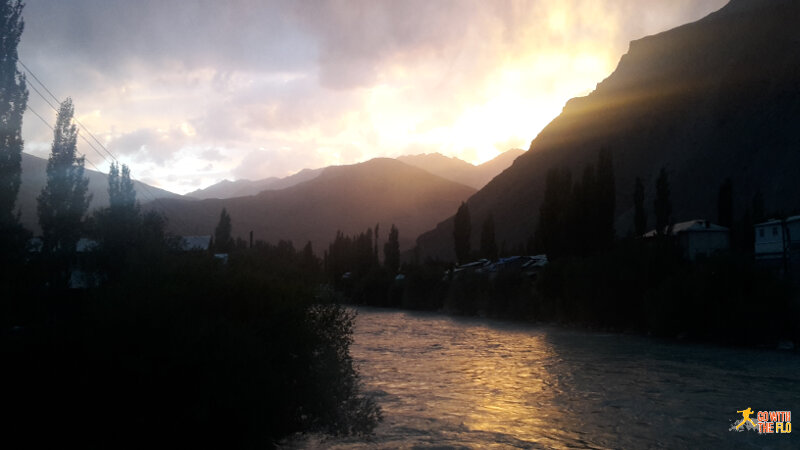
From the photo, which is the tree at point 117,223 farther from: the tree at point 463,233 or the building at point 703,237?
the tree at point 463,233

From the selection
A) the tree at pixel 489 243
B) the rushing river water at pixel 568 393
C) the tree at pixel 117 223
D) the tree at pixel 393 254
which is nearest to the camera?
the rushing river water at pixel 568 393

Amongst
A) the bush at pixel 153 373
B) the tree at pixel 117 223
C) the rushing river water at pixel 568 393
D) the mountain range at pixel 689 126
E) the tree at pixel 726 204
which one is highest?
the mountain range at pixel 689 126

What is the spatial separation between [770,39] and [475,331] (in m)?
82.0

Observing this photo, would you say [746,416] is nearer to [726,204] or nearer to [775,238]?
[775,238]

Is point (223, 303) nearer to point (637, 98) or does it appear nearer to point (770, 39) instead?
point (770, 39)

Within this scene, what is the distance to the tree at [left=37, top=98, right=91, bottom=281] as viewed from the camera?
3438 cm

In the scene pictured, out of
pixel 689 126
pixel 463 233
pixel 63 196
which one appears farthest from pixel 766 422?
pixel 689 126

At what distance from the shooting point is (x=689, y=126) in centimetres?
9300

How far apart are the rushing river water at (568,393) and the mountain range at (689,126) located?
37.7 meters

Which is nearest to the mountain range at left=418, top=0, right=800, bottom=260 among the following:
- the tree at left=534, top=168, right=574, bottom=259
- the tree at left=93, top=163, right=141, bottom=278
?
the tree at left=534, top=168, right=574, bottom=259

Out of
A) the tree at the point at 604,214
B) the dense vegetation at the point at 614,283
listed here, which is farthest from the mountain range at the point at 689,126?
the dense vegetation at the point at 614,283

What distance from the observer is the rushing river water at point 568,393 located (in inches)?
501

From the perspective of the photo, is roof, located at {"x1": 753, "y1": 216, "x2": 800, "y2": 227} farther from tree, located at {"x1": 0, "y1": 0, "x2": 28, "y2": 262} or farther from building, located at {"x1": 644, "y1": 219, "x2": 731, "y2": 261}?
tree, located at {"x1": 0, "y1": 0, "x2": 28, "y2": 262}

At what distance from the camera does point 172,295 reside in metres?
8.58
